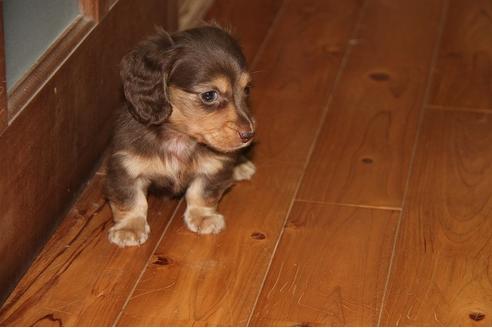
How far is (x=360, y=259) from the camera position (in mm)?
2920

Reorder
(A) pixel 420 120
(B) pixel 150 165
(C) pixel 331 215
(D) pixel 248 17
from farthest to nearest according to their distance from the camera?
(D) pixel 248 17, (A) pixel 420 120, (C) pixel 331 215, (B) pixel 150 165

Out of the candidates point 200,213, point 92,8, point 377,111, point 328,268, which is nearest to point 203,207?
point 200,213

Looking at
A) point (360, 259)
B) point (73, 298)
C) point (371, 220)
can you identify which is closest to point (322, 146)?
point (371, 220)

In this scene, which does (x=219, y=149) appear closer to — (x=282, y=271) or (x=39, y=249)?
(x=282, y=271)

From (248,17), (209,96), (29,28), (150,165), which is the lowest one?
(248,17)

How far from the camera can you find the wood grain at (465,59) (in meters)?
3.87

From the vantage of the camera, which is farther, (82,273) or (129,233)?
(129,233)

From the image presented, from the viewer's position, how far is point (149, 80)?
283 cm

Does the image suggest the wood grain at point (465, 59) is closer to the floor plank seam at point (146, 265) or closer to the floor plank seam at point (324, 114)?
the floor plank seam at point (324, 114)

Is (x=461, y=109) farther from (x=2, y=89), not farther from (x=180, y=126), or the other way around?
(x=2, y=89)

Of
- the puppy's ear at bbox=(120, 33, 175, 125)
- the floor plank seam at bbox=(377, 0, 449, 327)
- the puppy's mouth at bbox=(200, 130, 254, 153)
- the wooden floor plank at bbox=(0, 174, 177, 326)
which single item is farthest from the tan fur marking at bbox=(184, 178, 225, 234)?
the floor plank seam at bbox=(377, 0, 449, 327)

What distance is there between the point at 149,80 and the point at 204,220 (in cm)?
50

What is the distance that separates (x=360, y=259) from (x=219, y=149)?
1.78 feet

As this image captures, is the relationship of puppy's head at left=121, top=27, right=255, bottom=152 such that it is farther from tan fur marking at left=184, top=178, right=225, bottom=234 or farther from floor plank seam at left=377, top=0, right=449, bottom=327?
floor plank seam at left=377, top=0, right=449, bottom=327
